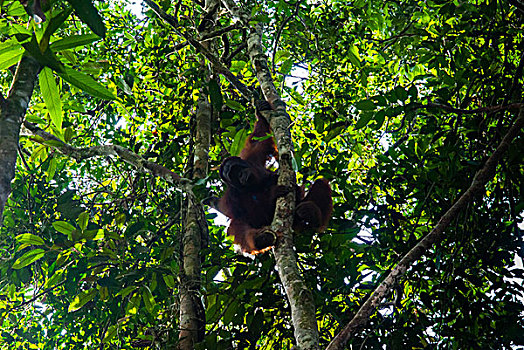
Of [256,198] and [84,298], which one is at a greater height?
[256,198]

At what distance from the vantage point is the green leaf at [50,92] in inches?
85.6

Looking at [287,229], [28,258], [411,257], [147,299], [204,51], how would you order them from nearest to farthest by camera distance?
[411,257]
[287,229]
[204,51]
[28,258]
[147,299]

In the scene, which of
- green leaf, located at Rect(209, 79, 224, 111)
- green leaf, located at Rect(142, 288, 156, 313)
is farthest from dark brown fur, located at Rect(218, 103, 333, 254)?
green leaf, located at Rect(142, 288, 156, 313)

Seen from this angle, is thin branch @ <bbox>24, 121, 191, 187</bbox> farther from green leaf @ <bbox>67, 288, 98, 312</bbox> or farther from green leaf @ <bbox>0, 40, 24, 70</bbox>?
green leaf @ <bbox>0, 40, 24, 70</bbox>

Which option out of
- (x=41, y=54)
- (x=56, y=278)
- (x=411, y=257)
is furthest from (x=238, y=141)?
(x=41, y=54)

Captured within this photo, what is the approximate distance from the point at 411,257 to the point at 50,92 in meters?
2.00

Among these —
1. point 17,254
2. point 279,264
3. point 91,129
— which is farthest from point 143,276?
point 91,129

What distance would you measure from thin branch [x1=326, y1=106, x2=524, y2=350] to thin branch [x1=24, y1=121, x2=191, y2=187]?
78.4 inches

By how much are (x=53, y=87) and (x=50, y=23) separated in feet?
1.38

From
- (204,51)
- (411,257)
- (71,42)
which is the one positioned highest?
(204,51)

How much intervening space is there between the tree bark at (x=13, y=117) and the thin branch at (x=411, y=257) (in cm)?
161

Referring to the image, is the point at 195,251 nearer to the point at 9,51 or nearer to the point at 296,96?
the point at 296,96

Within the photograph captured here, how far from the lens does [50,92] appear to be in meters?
2.21

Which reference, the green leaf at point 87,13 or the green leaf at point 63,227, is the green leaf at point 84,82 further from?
the green leaf at point 63,227
